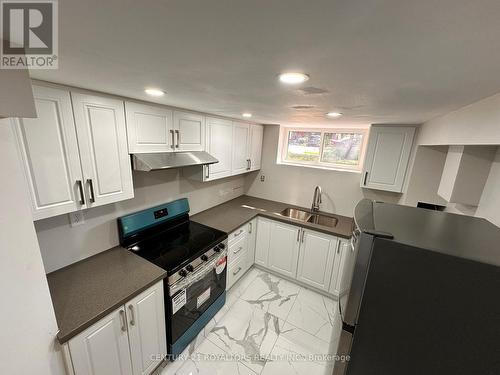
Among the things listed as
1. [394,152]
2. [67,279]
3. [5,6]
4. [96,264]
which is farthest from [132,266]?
[394,152]

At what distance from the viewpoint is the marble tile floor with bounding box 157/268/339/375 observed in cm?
177

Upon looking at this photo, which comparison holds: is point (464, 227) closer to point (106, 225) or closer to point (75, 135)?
point (75, 135)

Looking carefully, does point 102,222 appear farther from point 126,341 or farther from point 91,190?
point 126,341

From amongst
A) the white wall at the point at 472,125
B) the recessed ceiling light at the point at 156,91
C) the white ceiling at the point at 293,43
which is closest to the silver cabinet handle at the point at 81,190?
the white ceiling at the point at 293,43

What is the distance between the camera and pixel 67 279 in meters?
1.44

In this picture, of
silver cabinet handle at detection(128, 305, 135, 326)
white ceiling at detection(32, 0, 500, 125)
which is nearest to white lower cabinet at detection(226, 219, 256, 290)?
silver cabinet handle at detection(128, 305, 135, 326)

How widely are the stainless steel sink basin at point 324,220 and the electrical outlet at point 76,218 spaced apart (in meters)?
2.59

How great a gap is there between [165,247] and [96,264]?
51cm

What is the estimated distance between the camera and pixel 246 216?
270cm

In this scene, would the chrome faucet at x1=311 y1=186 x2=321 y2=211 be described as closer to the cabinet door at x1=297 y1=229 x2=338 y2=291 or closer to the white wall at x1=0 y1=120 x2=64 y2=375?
the cabinet door at x1=297 y1=229 x2=338 y2=291

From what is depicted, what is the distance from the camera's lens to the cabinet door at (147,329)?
55.2 inches

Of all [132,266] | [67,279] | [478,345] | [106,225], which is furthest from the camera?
[106,225]

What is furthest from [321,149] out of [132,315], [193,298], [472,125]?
[132,315]

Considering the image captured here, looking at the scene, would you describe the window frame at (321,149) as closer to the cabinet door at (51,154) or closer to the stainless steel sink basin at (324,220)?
the stainless steel sink basin at (324,220)
